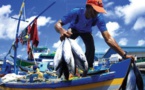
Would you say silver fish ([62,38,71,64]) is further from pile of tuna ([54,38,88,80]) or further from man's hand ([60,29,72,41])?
man's hand ([60,29,72,41])

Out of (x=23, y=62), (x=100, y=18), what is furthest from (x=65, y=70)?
(x=23, y=62)

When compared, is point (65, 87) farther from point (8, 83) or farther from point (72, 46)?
point (8, 83)

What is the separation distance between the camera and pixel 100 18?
5895mm

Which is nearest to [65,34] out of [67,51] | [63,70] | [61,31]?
[61,31]

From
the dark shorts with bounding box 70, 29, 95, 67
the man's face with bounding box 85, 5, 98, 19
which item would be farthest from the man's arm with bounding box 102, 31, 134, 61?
the dark shorts with bounding box 70, 29, 95, 67

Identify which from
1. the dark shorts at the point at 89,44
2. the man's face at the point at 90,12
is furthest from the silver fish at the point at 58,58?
the dark shorts at the point at 89,44

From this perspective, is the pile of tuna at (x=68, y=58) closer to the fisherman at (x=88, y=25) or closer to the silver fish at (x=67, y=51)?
the silver fish at (x=67, y=51)

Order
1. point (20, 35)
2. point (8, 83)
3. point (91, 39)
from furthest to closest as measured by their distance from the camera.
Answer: point (20, 35)
point (8, 83)
point (91, 39)

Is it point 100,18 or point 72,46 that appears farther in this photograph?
point 100,18

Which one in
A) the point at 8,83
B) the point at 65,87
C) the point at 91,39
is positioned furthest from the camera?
the point at 8,83

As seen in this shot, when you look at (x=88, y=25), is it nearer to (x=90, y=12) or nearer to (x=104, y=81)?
(x=90, y=12)

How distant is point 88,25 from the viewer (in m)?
6.20

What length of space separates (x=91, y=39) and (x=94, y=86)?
1.46 m

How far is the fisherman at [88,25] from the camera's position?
537cm
